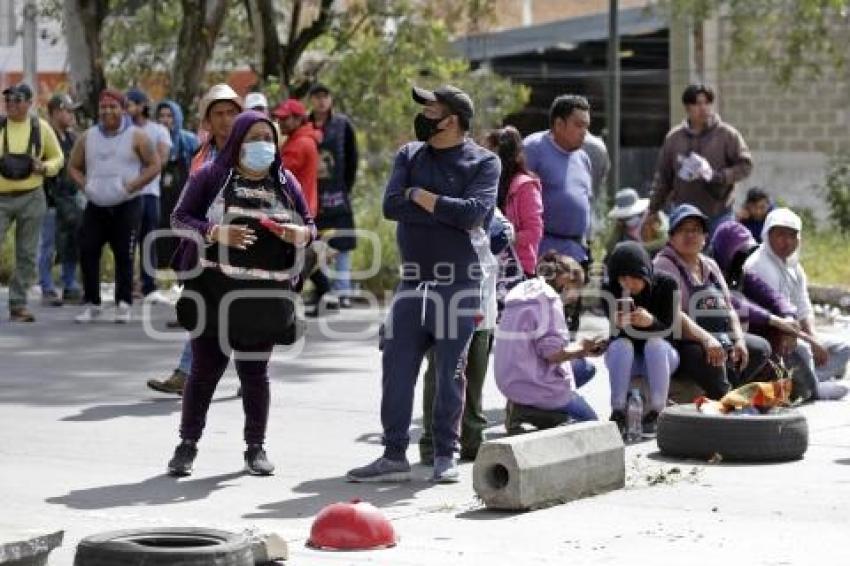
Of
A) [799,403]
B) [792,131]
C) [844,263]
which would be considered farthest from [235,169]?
[792,131]

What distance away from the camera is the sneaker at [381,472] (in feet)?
33.5

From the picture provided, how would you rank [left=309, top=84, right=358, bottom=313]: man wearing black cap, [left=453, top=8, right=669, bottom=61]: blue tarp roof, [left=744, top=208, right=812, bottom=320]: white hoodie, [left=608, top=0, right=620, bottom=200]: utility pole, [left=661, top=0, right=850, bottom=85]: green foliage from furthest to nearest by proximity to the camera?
[left=453, top=8, right=669, bottom=61]: blue tarp roof, [left=661, top=0, right=850, bottom=85]: green foliage, [left=608, top=0, right=620, bottom=200]: utility pole, [left=309, top=84, right=358, bottom=313]: man wearing black cap, [left=744, top=208, right=812, bottom=320]: white hoodie

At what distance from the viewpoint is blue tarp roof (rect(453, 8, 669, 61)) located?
40250 mm

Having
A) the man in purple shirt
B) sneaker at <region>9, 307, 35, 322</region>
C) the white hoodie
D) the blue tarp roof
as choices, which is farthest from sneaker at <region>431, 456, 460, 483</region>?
the blue tarp roof

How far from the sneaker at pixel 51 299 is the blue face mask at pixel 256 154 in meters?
9.26

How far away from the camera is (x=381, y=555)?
8.38 m

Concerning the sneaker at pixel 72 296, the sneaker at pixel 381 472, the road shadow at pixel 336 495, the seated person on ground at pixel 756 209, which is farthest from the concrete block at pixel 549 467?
the sneaker at pixel 72 296

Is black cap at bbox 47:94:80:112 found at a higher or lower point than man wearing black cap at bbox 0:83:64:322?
higher

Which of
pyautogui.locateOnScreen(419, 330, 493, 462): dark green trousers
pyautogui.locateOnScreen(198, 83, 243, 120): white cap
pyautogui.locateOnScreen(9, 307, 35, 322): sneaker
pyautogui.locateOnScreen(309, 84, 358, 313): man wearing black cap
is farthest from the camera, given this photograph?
pyautogui.locateOnScreen(309, 84, 358, 313): man wearing black cap

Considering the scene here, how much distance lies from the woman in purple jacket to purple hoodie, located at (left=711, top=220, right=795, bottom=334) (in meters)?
3.58

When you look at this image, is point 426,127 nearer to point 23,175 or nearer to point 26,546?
point 26,546

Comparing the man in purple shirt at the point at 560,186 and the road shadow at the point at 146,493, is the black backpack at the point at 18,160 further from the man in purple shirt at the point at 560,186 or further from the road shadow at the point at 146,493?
the road shadow at the point at 146,493

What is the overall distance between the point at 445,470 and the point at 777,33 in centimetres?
2310

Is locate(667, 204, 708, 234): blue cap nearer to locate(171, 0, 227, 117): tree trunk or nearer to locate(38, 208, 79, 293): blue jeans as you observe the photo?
locate(38, 208, 79, 293): blue jeans
